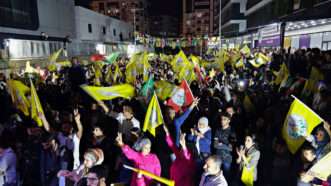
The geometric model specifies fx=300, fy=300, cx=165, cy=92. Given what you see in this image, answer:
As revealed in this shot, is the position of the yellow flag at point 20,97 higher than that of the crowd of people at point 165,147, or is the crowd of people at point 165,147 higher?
the yellow flag at point 20,97

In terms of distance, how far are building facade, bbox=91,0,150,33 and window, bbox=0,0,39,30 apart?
69.0 metres

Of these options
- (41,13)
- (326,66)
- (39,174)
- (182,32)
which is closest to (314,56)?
(326,66)

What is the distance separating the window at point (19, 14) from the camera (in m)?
21.7

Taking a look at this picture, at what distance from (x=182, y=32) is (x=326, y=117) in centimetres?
12441

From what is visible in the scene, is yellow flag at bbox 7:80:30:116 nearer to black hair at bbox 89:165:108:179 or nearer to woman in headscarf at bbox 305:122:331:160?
black hair at bbox 89:165:108:179

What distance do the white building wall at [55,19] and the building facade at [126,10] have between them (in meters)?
61.6

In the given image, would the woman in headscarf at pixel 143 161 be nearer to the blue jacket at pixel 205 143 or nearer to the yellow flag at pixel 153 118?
the yellow flag at pixel 153 118

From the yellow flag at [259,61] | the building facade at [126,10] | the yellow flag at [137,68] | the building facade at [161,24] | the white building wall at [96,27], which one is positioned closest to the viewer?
the yellow flag at [137,68]

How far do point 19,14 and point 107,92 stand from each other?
2088cm

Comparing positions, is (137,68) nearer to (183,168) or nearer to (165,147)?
(165,147)

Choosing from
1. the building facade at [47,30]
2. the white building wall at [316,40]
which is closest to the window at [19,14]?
the building facade at [47,30]

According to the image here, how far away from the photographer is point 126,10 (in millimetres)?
96688

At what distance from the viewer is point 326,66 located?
985 centimetres

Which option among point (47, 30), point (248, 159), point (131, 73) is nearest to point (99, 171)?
point (248, 159)
